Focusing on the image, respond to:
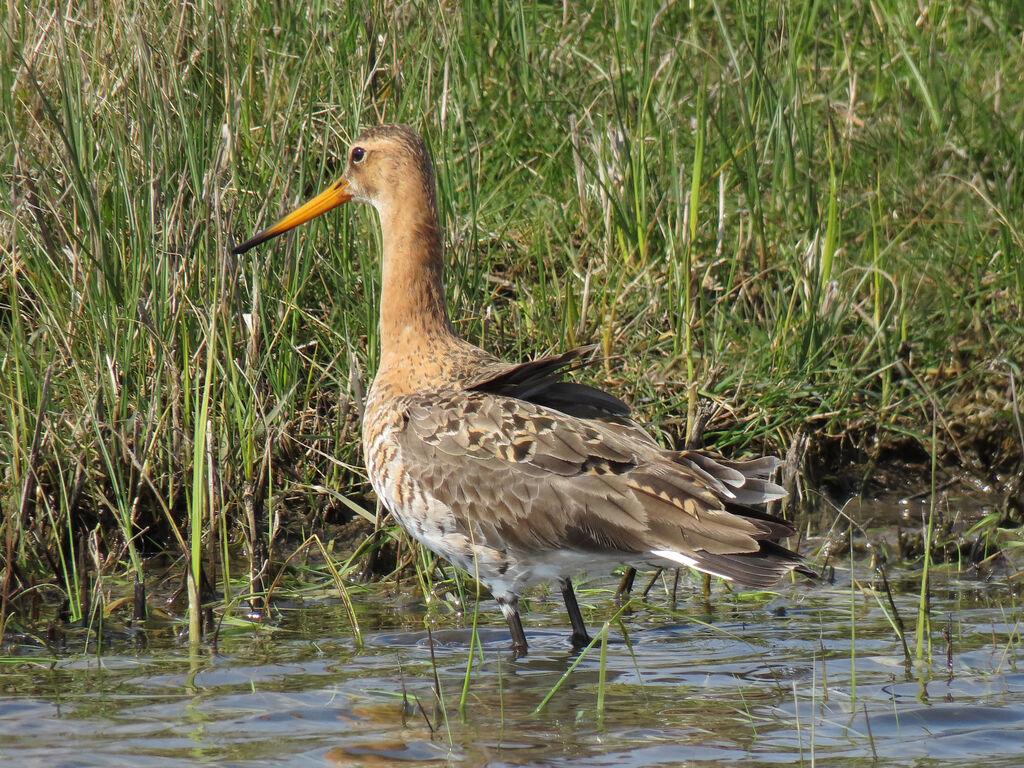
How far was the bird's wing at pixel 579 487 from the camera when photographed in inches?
196

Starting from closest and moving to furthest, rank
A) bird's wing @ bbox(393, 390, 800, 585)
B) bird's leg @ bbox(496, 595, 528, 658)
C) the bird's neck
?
bird's wing @ bbox(393, 390, 800, 585) → bird's leg @ bbox(496, 595, 528, 658) → the bird's neck

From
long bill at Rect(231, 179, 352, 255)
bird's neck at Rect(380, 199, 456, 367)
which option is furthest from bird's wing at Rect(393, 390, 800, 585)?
long bill at Rect(231, 179, 352, 255)

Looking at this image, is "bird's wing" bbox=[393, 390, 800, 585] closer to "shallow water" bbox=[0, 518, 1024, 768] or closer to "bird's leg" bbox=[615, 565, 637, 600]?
"shallow water" bbox=[0, 518, 1024, 768]

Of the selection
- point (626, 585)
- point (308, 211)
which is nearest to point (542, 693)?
point (626, 585)

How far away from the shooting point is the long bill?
618 cm

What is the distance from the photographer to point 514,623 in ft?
17.8

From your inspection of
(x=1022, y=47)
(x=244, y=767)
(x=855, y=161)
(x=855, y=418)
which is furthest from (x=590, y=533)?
(x=1022, y=47)

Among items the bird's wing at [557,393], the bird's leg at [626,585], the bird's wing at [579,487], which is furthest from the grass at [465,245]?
the bird's leg at [626,585]

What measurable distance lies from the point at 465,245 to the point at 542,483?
2.05m

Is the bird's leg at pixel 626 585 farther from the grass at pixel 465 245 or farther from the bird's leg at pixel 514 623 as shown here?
the grass at pixel 465 245

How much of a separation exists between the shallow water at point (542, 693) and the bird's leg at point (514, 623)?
53mm

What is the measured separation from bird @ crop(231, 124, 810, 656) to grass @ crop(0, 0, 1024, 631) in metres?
0.46

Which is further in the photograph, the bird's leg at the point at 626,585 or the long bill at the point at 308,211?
the long bill at the point at 308,211

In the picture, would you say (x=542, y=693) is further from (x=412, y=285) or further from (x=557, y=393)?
(x=412, y=285)
